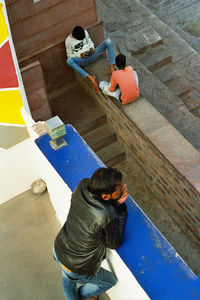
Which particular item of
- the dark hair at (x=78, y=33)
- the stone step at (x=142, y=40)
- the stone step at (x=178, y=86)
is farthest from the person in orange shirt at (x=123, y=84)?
the stone step at (x=142, y=40)

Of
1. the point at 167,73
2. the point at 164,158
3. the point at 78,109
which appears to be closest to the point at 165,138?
the point at 164,158

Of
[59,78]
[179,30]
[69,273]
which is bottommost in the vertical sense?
[179,30]

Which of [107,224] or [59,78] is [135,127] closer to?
[59,78]

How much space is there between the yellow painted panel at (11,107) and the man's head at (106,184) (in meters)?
1.57

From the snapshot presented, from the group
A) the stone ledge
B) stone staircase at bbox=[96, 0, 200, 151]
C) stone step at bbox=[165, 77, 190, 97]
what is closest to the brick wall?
the stone ledge

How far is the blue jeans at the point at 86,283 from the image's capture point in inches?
145

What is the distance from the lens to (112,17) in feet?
31.5

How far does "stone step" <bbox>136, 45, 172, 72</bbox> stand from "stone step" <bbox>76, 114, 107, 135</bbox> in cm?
188

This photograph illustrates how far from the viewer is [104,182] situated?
3.19m

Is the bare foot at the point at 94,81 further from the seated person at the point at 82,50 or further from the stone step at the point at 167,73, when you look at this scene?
the stone step at the point at 167,73

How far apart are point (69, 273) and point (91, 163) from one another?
98 centimetres

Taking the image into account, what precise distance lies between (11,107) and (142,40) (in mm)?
4805

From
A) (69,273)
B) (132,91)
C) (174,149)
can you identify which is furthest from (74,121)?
(69,273)

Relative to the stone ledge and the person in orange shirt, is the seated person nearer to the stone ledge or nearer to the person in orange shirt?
the person in orange shirt
